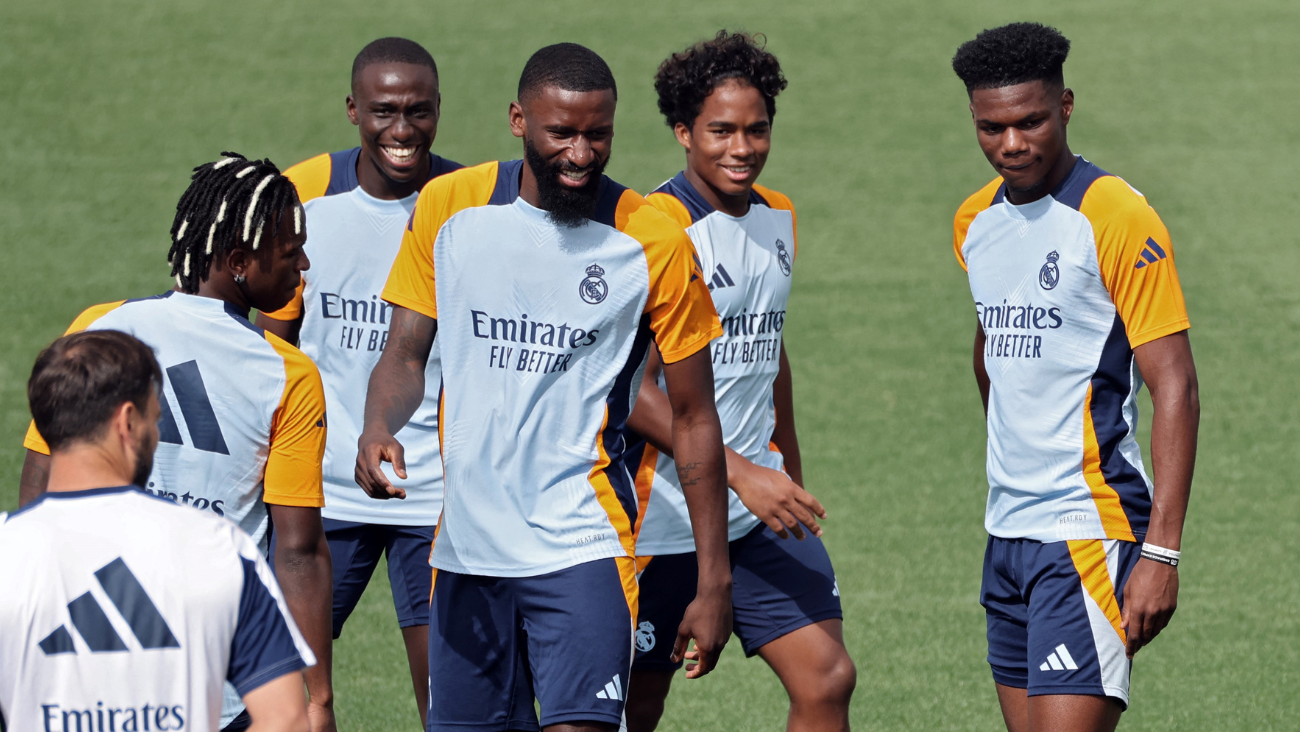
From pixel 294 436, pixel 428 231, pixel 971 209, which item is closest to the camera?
pixel 294 436

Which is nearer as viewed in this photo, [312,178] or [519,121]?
[519,121]

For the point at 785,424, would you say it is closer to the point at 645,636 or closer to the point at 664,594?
the point at 664,594

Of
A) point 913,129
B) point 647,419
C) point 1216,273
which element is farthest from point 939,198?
point 647,419

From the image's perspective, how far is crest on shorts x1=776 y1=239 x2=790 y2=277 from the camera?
527 cm

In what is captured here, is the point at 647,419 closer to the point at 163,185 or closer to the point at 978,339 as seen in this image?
the point at 978,339

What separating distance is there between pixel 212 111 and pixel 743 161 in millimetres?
14853

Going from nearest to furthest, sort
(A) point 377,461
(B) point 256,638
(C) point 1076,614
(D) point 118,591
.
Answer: (D) point 118,591
(B) point 256,638
(A) point 377,461
(C) point 1076,614

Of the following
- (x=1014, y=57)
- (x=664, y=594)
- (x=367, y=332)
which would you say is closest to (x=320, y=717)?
(x=664, y=594)

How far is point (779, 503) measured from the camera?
448 centimetres

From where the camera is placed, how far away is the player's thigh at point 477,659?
416 centimetres

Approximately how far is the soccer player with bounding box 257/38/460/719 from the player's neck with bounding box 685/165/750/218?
0.99 metres

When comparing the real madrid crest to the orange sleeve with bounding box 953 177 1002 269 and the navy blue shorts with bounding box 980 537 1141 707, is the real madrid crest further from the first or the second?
the navy blue shorts with bounding box 980 537 1141 707

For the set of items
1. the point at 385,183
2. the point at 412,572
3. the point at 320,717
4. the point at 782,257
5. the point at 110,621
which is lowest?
the point at 320,717

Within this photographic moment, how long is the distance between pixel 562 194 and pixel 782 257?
137cm
